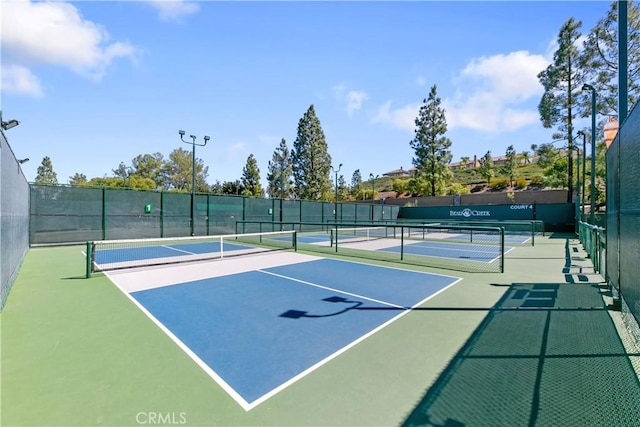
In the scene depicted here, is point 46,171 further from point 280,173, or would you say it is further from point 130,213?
point 130,213

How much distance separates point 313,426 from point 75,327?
164 inches

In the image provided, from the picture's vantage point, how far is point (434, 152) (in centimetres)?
4422

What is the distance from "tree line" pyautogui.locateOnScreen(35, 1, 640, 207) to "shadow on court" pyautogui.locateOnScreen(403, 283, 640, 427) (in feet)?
39.7

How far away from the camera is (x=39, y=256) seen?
1184cm

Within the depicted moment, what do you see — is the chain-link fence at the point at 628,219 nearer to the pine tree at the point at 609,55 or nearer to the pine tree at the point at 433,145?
the pine tree at the point at 609,55

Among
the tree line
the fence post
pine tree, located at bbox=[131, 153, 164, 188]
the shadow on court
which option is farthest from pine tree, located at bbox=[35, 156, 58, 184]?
the shadow on court

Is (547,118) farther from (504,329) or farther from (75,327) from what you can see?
(75,327)

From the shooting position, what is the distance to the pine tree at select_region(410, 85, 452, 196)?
4397 centimetres

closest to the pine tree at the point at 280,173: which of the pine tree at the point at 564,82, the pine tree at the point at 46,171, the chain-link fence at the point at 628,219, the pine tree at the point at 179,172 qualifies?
the pine tree at the point at 179,172

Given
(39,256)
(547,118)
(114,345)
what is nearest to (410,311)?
(114,345)

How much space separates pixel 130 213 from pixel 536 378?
64.4ft

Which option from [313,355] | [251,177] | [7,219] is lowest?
[313,355]

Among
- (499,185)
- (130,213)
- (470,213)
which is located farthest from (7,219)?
(499,185)

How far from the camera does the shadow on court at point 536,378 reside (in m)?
2.59
